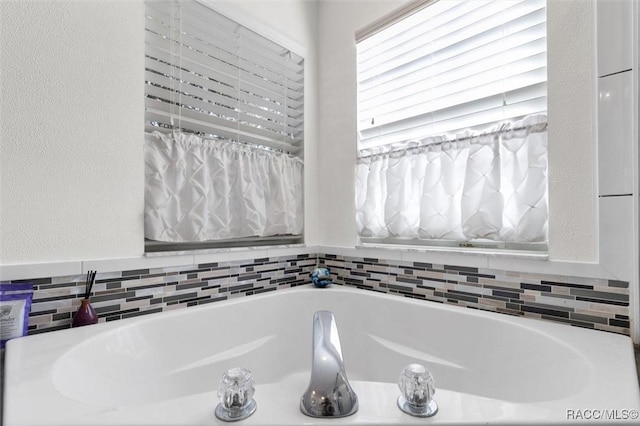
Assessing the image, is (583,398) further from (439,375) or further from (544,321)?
(439,375)

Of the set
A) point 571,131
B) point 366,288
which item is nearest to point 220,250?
point 366,288

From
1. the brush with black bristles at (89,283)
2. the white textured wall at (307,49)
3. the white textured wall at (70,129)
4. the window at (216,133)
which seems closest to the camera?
the white textured wall at (70,129)

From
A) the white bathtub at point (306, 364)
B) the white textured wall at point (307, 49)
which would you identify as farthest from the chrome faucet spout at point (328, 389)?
the white textured wall at point (307, 49)

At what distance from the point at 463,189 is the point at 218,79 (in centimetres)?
131

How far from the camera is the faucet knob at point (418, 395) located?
54 centimetres

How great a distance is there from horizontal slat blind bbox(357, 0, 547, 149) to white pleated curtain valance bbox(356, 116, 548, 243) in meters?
0.10

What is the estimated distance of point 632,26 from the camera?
0.95 meters

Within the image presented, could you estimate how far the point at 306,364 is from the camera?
5.10ft

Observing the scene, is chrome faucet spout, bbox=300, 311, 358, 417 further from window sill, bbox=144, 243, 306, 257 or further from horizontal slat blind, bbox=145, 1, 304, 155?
horizontal slat blind, bbox=145, 1, 304, 155

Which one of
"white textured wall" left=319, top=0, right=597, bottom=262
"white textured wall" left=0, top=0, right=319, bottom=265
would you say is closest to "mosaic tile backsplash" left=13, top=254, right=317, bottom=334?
"white textured wall" left=0, top=0, right=319, bottom=265

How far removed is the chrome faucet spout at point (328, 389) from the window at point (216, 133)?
973mm

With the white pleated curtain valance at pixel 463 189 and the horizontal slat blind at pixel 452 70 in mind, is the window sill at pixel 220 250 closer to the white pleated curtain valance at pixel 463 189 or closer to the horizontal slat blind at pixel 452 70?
the white pleated curtain valance at pixel 463 189

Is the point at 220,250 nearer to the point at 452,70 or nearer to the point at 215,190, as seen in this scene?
the point at 215,190

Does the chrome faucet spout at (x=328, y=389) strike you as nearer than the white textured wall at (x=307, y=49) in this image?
Yes
